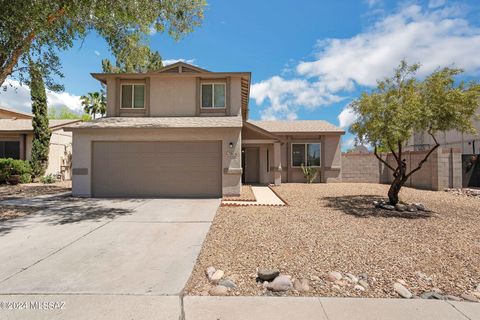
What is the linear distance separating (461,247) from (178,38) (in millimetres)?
12343

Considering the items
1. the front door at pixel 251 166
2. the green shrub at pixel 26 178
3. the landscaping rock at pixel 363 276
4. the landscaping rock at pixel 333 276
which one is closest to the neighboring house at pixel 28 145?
the green shrub at pixel 26 178

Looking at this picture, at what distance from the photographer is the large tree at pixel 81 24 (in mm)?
8156

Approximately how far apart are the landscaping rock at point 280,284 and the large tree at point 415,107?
708 cm

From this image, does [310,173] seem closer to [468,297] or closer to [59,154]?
[468,297]

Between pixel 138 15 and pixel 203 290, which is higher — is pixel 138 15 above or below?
above

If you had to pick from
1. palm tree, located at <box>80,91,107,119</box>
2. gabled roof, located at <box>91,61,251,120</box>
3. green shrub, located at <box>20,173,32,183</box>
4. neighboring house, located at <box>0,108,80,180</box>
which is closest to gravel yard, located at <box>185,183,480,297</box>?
gabled roof, located at <box>91,61,251,120</box>

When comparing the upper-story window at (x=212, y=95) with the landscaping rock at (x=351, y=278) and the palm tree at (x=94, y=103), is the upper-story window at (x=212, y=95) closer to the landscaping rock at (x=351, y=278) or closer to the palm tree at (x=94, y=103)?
the landscaping rock at (x=351, y=278)

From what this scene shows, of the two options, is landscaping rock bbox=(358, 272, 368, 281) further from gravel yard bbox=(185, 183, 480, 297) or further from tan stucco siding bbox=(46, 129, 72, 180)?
tan stucco siding bbox=(46, 129, 72, 180)

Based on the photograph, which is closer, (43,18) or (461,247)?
(461,247)

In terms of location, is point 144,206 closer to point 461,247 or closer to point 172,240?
point 172,240

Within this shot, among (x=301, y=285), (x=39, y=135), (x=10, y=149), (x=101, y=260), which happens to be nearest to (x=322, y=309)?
(x=301, y=285)

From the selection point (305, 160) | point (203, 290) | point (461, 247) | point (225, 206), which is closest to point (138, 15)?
point (225, 206)

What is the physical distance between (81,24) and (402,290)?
1248cm

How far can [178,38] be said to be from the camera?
12195 mm
